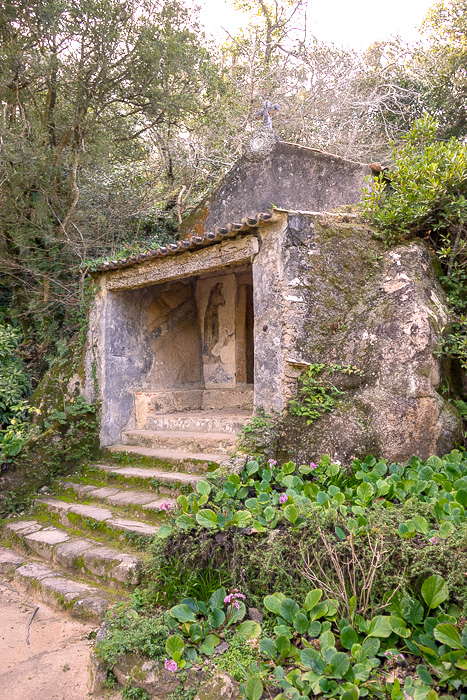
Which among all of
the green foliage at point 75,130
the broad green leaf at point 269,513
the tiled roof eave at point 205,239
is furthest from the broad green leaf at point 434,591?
the green foliage at point 75,130

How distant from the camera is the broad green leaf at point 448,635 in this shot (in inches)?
103

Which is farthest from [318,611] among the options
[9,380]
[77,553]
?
[9,380]

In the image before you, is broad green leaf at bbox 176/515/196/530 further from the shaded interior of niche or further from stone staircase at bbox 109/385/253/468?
the shaded interior of niche

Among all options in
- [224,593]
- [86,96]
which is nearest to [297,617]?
[224,593]

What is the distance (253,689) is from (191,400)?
5.57 metres

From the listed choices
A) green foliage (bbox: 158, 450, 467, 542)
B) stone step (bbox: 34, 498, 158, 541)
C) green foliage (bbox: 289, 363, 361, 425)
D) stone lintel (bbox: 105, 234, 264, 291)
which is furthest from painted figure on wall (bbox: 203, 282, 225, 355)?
green foliage (bbox: 158, 450, 467, 542)

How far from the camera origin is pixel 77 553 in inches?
182

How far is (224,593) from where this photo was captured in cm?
334

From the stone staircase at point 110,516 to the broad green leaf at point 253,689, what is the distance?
1.52m

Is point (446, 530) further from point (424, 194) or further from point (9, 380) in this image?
point (9, 380)

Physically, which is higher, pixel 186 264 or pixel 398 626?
pixel 186 264

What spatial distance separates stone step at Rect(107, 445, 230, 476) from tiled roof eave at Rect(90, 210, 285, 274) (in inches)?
97.4

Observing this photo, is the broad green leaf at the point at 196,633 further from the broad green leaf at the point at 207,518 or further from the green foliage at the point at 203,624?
the broad green leaf at the point at 207,518

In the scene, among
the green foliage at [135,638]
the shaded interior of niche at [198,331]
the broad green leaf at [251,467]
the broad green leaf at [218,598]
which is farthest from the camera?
the shaded interior of niche at [198,331]
